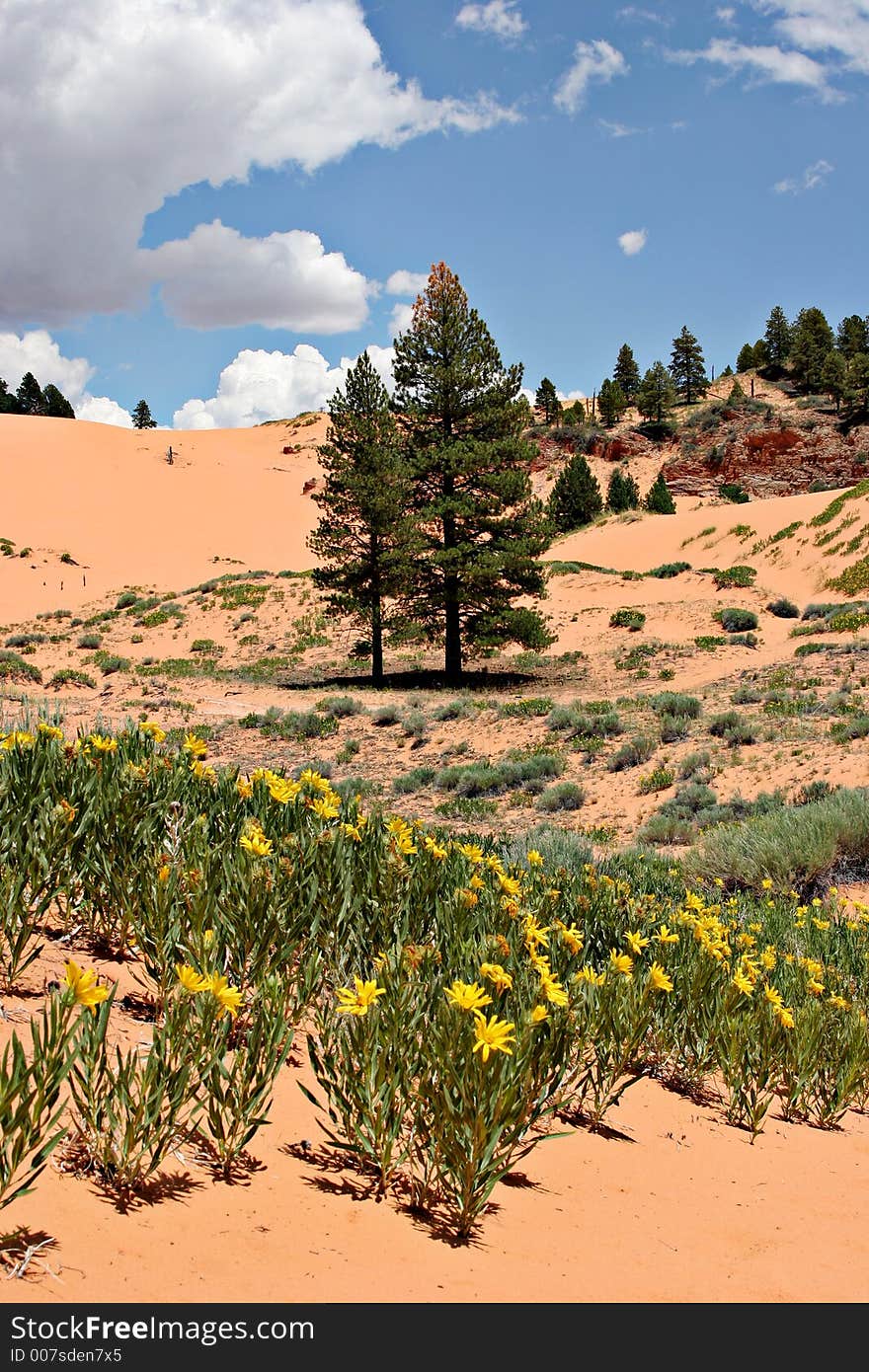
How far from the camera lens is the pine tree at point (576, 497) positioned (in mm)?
50188

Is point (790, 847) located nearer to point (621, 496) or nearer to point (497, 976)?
point (497, 976)

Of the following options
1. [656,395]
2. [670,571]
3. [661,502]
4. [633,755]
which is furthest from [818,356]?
[633,755]

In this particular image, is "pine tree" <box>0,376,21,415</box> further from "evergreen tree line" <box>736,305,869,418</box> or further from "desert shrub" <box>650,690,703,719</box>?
"desert shrub" <box>650,690,703,719</box>

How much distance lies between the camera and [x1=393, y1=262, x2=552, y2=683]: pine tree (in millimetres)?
22812

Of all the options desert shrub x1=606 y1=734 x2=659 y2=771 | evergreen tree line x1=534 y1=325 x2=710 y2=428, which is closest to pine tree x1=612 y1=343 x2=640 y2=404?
evergreen tree line x1=534 y1=325 x2=710 y2=428

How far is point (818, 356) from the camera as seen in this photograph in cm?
6391

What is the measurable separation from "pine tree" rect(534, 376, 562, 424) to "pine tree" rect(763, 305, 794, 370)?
18.4 metres

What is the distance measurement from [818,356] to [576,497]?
2745 cm

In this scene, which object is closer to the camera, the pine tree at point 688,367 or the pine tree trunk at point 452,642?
the pine tree trunk at point 452,642

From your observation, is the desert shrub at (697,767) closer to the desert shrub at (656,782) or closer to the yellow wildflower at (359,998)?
the desert shrub at (656,782)

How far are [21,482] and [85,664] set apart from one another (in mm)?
36290

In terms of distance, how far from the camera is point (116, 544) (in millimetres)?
51469

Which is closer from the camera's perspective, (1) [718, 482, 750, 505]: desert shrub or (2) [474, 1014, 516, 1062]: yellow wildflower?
(2) [474, 1014, 516, 1062]: yellow wildflower

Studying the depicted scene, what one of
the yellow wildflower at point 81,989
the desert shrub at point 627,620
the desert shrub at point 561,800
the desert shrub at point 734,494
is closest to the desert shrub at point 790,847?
the desert shrub at point 561,800
